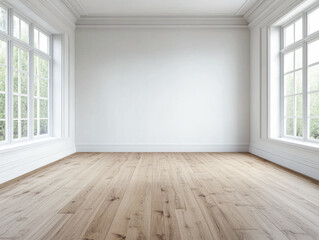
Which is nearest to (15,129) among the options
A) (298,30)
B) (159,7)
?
(159,7)

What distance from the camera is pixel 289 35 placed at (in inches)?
176

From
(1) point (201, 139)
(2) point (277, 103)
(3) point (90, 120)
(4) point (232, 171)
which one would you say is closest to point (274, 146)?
(2) point (277, 103)

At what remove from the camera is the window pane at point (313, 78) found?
3578 mm

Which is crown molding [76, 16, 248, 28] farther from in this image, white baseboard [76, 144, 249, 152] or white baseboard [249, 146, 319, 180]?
white baseboard [249, 146, 319, 180]

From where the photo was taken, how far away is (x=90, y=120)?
5715 millimetres

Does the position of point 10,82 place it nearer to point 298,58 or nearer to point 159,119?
point 159,119

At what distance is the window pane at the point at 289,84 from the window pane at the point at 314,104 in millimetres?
579

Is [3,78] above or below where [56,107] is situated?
above

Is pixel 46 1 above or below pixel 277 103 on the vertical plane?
above

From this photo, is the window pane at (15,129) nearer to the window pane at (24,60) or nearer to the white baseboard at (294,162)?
the window pane at (24,60)

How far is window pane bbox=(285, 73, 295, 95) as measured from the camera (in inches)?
170

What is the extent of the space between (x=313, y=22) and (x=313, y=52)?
0.46 m

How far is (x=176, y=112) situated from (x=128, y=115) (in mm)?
1107

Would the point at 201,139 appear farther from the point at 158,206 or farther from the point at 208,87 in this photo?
the point at 158,206
